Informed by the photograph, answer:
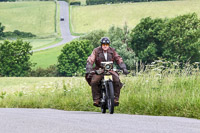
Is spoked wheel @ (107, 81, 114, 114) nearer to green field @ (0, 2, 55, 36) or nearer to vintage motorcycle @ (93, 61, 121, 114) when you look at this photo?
vintage motorcycle @ (93, 61, 121, 114)

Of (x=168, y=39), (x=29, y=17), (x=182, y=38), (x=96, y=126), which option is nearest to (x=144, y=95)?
(x=96, y=126)

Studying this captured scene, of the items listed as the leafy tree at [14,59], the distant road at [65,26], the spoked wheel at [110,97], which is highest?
the distant road at [65,26]

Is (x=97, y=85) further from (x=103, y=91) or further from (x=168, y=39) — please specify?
(x=168, y=39)

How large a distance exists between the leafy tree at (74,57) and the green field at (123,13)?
32.4 m

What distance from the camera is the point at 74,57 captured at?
9119cm

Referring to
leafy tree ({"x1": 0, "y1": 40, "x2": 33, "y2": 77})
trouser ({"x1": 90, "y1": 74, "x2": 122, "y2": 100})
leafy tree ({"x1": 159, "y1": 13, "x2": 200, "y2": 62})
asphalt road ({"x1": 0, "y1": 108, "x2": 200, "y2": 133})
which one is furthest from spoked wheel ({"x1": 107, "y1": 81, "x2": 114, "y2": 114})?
leafy tree ({"x1": 0, "y1": 40, "x2": 33, "y2": 77})

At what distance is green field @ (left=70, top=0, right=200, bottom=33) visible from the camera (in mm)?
128500

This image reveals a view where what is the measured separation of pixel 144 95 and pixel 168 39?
70.9 m

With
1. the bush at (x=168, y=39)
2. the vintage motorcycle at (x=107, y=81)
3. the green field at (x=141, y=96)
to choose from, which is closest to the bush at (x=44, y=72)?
the bush at (x=168, y=39)

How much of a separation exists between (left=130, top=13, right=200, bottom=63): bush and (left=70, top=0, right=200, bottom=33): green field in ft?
141

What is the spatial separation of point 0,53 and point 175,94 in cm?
8245

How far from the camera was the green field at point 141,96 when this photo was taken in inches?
347

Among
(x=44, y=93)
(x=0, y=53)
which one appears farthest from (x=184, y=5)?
(x=44, y=93)

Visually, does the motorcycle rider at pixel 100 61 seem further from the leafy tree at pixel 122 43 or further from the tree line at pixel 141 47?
the leafy tree at pixel 122 43
